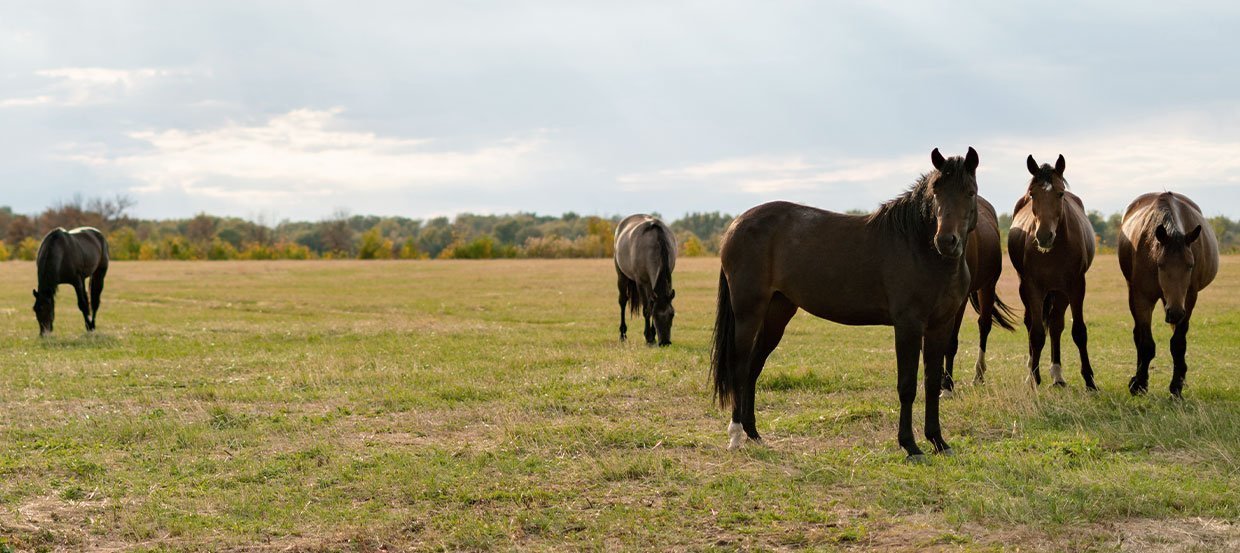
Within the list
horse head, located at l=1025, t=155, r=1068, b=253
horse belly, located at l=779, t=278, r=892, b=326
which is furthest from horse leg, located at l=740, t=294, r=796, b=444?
horse head, located at l=1025, t=155, r=1068, b=253

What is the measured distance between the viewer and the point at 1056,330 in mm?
9805

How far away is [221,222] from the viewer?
108 meters

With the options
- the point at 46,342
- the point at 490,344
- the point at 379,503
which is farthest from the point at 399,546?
the point at 46,342

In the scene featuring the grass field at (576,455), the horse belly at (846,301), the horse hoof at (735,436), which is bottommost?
the grass field at (576,455)

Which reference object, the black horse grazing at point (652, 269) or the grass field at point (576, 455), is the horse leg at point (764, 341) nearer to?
the grass field at point (576, 455)

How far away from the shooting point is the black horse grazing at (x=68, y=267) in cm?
1625

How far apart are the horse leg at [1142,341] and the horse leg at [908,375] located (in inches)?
145

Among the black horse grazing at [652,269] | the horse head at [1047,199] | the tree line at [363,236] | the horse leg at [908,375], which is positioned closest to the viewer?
the horse leg at [908,375]

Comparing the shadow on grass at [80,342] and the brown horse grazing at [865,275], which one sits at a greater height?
the brown horse grazing at [865,275]

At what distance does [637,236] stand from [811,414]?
23.2 ft

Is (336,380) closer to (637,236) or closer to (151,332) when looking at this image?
(637,236)

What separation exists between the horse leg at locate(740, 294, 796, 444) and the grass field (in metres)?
0.28

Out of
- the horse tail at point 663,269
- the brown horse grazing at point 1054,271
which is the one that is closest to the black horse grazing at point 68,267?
the horse tail at point 663,269

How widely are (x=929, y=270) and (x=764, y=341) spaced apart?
1.50 m
